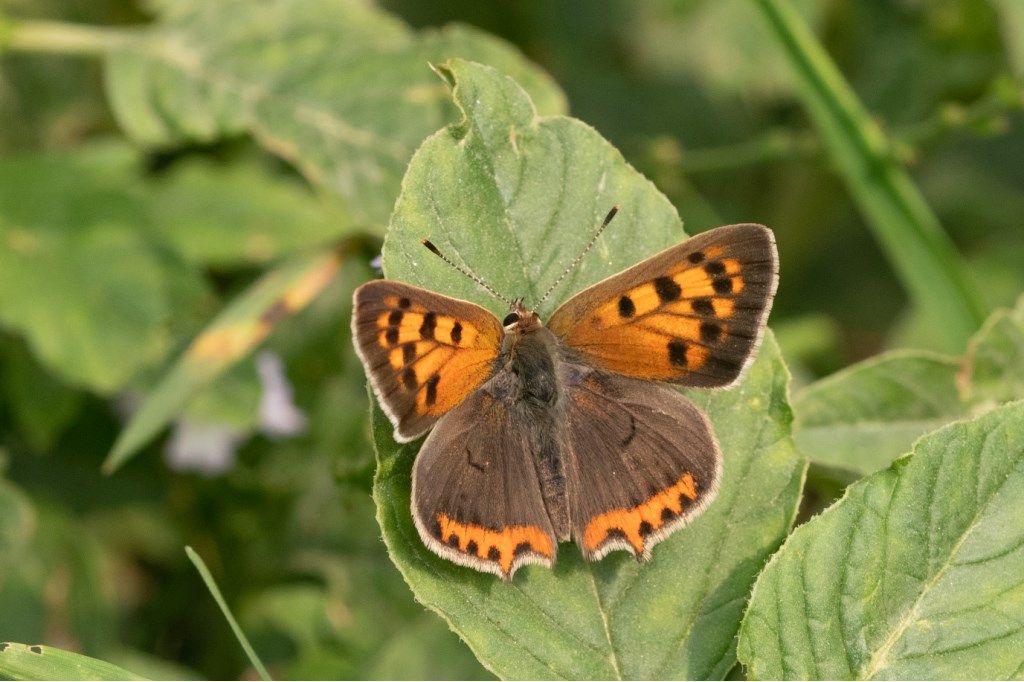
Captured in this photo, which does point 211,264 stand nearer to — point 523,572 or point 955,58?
point 523,572

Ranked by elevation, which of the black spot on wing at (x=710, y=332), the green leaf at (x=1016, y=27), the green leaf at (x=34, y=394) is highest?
the green leaf at (x=1016, y=27)

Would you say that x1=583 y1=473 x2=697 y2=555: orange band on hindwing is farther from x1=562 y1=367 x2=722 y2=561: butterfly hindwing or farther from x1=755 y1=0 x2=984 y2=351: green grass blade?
x1=755 y1=0 x2=984 y2=351: green grass blade

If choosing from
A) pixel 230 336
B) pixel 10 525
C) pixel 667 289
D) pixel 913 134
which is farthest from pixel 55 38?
pixel 913 134

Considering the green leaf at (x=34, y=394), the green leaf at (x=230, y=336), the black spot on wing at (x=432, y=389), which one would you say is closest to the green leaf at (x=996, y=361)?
the black spot on wing at (x=432, y=389)

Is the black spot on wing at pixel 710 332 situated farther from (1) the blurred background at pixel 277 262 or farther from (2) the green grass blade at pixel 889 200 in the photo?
(2) the green grass blade at pixel 889 200

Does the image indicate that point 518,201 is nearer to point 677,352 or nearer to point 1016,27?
point 677,352

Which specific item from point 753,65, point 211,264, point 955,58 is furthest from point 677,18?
point 211,264

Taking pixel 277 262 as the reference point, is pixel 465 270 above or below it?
above

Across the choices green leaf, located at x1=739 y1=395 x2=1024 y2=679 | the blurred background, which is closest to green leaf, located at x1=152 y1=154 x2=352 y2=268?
the blurred background
